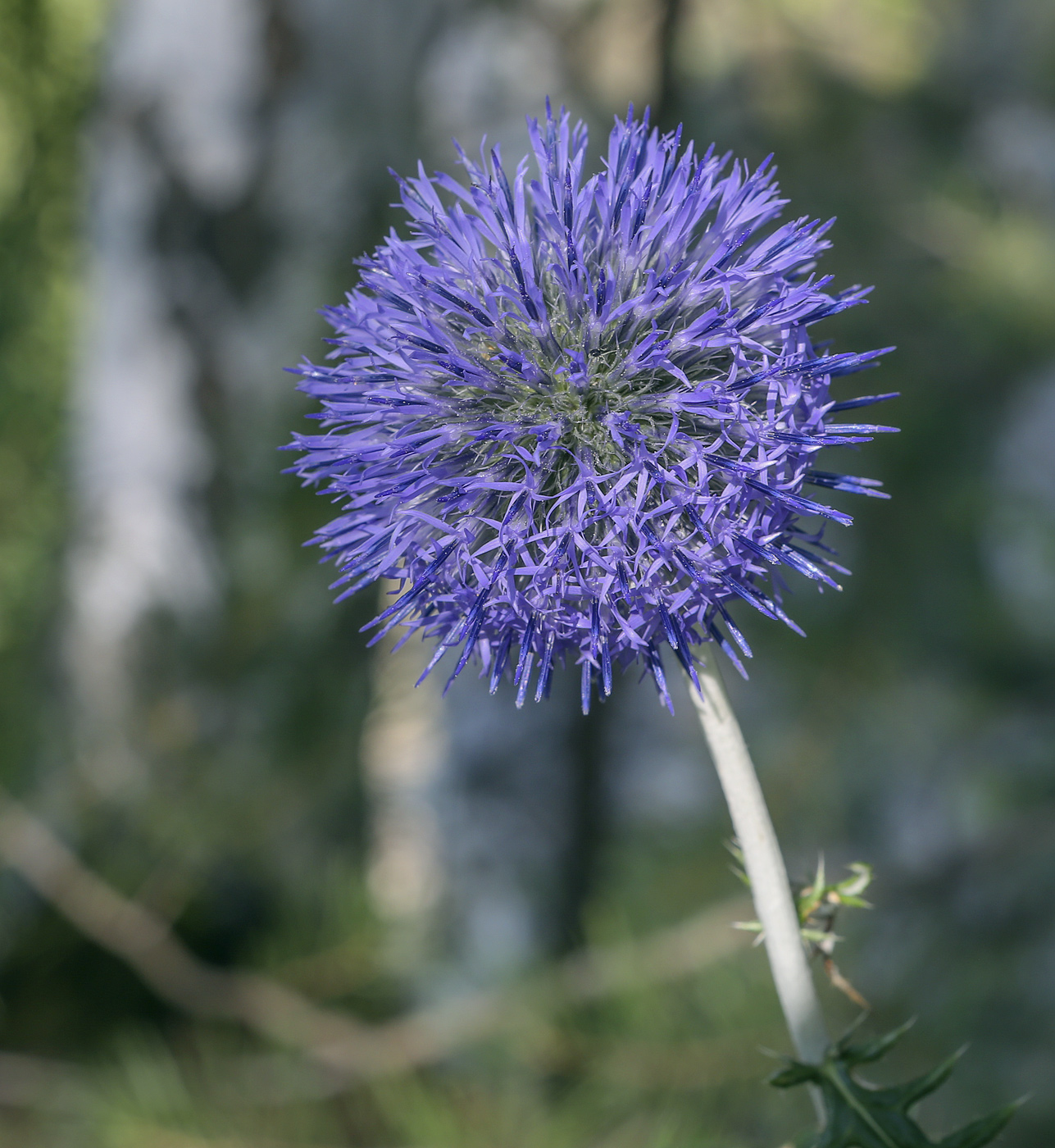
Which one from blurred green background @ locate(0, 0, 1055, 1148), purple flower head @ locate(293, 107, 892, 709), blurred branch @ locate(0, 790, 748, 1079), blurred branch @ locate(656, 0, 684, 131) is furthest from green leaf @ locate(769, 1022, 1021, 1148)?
blurred branch @ locate(656, 0, 684, 131)

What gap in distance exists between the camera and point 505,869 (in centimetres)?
198

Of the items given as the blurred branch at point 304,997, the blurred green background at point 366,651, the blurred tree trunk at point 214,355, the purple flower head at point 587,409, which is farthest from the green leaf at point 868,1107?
the blurred tree trunk at point 214,355

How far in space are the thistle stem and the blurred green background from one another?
2.02 ft

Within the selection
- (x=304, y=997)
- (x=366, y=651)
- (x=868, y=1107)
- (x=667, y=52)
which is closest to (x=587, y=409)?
(x=868, y=1107)

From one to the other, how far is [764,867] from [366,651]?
167cm

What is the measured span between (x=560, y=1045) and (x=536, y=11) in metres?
2.14

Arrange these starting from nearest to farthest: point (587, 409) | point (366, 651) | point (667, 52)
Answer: point (587, 409) → point (667, 52) → point (366, 651)

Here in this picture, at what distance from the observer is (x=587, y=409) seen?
59cm

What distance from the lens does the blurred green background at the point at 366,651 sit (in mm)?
1282

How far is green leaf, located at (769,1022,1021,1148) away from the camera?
1.56 feet

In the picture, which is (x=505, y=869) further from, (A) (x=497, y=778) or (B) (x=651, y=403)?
(B) (x=651, y=403)

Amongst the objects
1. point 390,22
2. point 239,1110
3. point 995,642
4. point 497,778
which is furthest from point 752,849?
point 390,22

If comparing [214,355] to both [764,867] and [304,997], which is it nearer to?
[304,997]

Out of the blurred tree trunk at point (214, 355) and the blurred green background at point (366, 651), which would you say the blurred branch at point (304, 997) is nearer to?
the blurred green background at point (366, 651)
